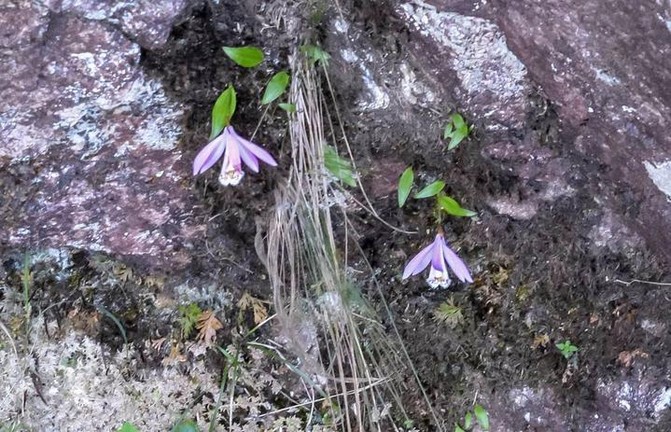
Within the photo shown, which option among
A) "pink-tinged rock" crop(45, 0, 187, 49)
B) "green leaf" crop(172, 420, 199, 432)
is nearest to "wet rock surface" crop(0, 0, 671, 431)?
"pink-tinged rock" crop(45, 0, 187, 49)

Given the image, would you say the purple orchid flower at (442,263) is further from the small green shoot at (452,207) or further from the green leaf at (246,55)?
the green leaf at (246,55)

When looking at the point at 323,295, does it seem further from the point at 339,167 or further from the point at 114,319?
the point at 114,319

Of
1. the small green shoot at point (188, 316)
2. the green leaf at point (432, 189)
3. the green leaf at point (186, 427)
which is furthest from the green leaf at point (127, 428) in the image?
the green leaf at point (432, 189)

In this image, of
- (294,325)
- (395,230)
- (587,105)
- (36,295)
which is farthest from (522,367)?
(36,295)

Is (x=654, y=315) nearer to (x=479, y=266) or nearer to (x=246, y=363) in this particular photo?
(x=479, y=266)

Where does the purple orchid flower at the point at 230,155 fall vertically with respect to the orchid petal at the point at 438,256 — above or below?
above

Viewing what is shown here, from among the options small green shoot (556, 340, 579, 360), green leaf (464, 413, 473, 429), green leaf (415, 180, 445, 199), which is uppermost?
green leaf (415, 180, 445, 199)

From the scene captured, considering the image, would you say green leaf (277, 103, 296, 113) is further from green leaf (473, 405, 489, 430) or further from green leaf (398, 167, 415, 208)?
green leaf (473, 405, 489, 430)
